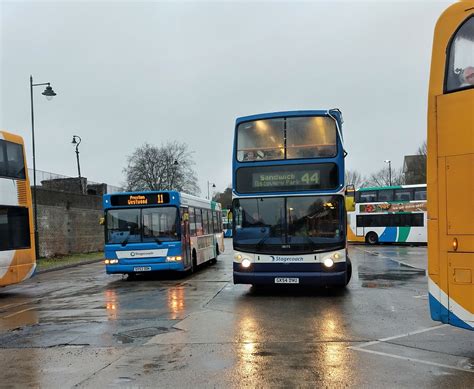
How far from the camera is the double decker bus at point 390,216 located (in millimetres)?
37250

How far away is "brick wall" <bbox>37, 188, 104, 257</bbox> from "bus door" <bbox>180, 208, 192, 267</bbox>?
1387cm

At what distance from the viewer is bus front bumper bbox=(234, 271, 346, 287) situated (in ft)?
37.7

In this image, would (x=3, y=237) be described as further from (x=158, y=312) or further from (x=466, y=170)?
(x=466, y=170)

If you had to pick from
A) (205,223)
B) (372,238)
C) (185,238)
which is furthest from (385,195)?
(185,238)

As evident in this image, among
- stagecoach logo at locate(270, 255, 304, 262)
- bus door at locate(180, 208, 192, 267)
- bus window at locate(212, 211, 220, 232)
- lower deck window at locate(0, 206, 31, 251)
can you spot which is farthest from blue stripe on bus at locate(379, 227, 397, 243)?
lower deck window at locate(0, 206, 31, 251)

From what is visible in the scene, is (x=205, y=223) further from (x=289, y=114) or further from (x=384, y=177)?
(x=384, y=177)

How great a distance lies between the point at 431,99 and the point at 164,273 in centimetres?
1493

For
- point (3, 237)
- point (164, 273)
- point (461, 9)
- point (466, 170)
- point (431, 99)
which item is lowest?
point (164, 273)

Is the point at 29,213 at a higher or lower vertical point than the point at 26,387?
higher

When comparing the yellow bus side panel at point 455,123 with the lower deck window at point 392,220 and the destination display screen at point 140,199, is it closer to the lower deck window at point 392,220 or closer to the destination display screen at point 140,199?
the destination display screen at point 140,199

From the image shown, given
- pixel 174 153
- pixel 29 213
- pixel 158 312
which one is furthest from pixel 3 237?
pixel 174 153

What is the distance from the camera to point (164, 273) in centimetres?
1947

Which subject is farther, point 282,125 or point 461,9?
point 282,125

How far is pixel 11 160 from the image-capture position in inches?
556
